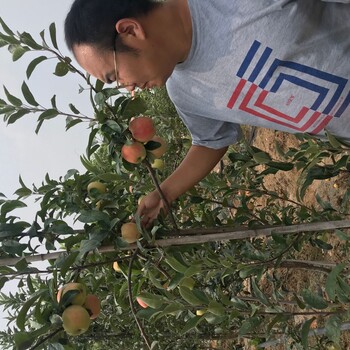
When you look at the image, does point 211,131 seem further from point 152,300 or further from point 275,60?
point 152,300

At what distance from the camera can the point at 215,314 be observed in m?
1.30

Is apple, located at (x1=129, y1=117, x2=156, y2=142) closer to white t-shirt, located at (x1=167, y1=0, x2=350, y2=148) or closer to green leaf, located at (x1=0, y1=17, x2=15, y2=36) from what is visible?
white t-shirt, located at (x1=167, y1=0, x2=350, y2=148)

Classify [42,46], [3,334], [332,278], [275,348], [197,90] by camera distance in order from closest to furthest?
1. [332,278]
2. [197,90]
3. [42,46]
4. [3,334]
5. [275,348]

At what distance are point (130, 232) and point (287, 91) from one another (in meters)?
0.54

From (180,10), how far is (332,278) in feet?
2.30

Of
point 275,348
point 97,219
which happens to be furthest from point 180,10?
point 275,348

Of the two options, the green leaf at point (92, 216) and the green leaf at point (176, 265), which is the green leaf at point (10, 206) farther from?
the green leaf at point (176, 265)

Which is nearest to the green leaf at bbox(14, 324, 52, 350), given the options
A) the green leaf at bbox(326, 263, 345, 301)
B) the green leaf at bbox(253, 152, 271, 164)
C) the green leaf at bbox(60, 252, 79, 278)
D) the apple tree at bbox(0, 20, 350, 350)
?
the apple tree at bbox(0, 20, 350, 350)

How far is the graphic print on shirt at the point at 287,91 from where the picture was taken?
1.10 metres

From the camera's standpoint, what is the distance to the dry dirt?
8.34 feet

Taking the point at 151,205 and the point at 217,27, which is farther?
the point at 151,205

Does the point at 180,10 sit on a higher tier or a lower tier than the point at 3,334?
higher

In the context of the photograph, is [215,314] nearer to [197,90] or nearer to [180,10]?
[197,90]

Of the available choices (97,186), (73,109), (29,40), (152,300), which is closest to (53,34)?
(29,40)
